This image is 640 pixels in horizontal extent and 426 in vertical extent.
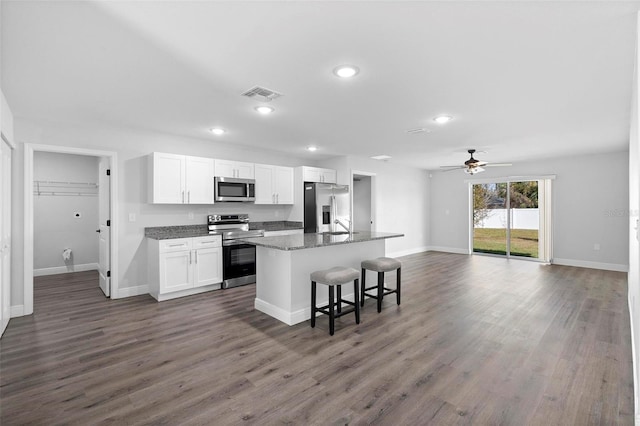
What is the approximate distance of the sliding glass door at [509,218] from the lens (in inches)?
295

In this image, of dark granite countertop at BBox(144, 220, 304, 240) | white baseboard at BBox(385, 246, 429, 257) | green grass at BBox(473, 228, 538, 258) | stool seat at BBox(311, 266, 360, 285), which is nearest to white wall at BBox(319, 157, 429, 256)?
white baseboard at BBox(385, 246, 429, 257)

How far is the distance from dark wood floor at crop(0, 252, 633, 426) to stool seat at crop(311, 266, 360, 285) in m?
0.52

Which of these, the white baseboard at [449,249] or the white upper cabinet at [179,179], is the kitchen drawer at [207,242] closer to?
the white upper cabinet at [179,179]

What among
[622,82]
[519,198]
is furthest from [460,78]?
[519,198]

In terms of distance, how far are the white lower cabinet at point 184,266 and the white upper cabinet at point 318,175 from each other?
7.03 ft

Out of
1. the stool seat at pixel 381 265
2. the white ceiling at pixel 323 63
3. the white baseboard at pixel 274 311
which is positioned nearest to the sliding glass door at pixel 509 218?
the white ceiling at pixel 323 63

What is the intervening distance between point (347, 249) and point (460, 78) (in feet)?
7.65

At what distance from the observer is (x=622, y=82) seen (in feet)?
9.12

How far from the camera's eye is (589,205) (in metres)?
6.57

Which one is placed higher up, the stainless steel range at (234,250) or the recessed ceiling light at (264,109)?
the recessed ceiling light at (264,109)

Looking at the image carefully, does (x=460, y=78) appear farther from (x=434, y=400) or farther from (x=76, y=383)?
(x=76, y=383)

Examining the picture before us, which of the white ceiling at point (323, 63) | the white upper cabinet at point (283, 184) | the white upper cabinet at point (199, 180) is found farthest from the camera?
the white upper cabinet at point (283, 184)

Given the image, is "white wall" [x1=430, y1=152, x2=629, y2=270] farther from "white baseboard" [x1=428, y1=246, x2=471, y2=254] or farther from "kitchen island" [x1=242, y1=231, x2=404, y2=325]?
"kitchen island" [x1=242, y1=231, x2=404, y2=325]

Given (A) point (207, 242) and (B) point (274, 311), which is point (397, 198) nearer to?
(A) point (207, 242)
